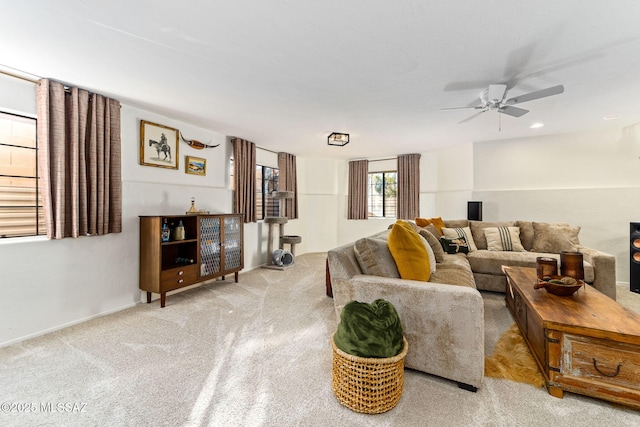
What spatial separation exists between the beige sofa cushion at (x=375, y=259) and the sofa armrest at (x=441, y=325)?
0.51ft

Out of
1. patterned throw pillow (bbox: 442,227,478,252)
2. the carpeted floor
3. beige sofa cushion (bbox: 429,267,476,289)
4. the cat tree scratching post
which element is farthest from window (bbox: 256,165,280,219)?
beige sofa cushion (bbox: 429,267,476,289)

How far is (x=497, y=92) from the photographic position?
244cm

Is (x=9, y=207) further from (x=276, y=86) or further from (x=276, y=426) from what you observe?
(x=276, y=426)

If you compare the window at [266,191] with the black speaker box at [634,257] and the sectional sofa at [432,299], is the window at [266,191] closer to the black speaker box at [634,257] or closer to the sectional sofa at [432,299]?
the sectional sofa at [432,299]

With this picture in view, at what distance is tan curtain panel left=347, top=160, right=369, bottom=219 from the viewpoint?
627cm

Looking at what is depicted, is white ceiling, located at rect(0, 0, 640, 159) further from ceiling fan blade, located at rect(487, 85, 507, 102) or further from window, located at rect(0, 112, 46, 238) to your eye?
window, located at rect(0, 112, 46, 238)

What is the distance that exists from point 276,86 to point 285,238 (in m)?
3.13

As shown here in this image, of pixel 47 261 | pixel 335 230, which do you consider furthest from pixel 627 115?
pixel 47 261

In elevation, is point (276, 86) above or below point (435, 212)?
above

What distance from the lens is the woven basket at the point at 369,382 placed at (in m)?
1.43

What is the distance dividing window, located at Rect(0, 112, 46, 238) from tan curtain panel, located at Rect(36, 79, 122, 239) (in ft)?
0.61

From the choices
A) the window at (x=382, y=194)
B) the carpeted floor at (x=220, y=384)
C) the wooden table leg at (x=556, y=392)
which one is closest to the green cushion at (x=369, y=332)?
the carpeted floor at (x=220, y=384)

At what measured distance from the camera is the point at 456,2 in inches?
59.2

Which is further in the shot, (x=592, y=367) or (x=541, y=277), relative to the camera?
(x=541, y=277)
